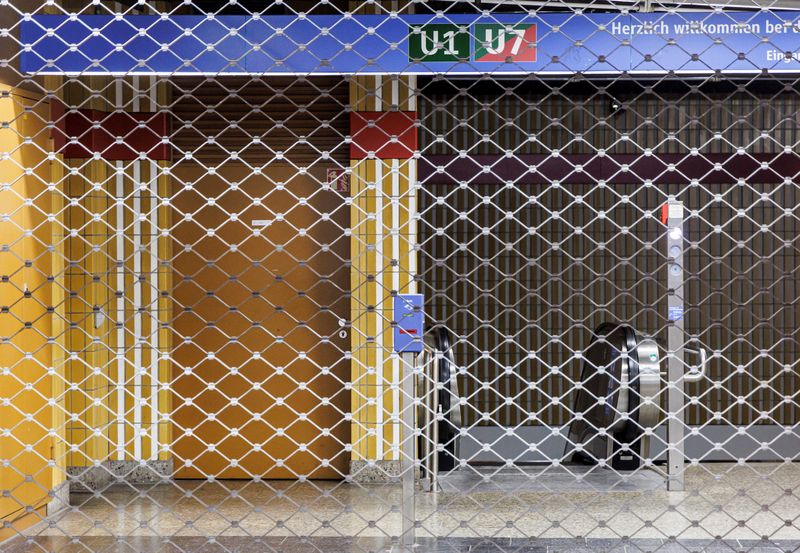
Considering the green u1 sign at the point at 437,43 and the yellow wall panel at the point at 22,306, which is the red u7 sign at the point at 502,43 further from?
the yellow wall panel at the point at 22,306

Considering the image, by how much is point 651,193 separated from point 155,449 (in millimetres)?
4713

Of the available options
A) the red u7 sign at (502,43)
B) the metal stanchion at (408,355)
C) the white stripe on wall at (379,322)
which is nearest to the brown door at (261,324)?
the white stripe on wall at (379,322)

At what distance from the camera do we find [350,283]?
19.3 ft

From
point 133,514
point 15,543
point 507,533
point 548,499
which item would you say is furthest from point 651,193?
point 15,543

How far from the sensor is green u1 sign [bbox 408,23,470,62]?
174 inches

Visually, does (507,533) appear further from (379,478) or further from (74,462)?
(74,462)

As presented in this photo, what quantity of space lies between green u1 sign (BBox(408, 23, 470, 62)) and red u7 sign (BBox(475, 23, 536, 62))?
7 centimetres

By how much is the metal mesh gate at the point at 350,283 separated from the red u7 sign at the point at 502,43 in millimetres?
11

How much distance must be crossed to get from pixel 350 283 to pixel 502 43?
2.02 m

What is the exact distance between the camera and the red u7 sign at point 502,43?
440cm

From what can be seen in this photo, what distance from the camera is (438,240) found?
8.01 m

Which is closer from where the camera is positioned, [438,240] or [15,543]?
[15,543]

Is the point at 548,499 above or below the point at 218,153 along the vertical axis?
below

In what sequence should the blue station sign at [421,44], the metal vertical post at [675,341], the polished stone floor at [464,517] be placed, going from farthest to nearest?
the metal vertical post at [675,341] → the blue station sign at [421,44] → the polished stone floor at [464,517]
